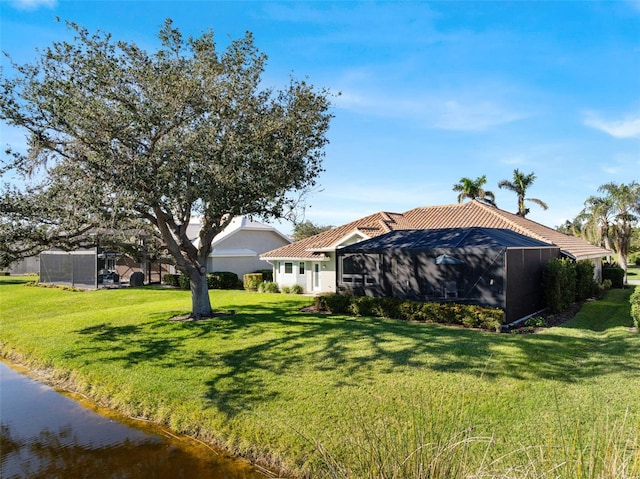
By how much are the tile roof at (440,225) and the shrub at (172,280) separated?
6808mm

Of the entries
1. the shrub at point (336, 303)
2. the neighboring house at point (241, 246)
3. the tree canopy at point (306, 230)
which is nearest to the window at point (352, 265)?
the shrub at point (336, 303)

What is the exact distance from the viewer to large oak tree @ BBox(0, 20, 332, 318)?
12.2 metres

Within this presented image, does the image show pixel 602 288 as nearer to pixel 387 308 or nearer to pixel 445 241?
pixel 445 241

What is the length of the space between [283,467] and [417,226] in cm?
2155

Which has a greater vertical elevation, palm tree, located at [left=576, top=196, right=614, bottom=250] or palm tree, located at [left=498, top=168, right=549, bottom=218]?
palm tree, located at [left=498, top=168, right=549, bottom=218]

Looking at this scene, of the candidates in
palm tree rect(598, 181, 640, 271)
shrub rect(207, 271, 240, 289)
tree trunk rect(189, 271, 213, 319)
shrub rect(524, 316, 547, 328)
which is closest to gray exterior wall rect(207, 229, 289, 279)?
shrub rect(207, 271, 240, 289)

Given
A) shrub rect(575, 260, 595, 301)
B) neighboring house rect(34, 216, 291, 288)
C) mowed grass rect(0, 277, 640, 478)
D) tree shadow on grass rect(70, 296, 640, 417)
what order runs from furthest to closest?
neighboring house rect(34, 216, 291, 288) < shrub rect(575, 260, 595, 301) < tree shadow on grass rect(70, 296, 640, 417) < mowed grass rect(0, 277, 640, 478)

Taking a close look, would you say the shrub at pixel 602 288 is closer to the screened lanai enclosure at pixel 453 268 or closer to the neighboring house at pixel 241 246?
the screened lanai enclosure at pixel 453 268

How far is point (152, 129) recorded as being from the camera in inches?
518

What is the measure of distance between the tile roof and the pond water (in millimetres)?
18768

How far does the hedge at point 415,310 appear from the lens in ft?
48.1

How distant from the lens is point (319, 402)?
8.34 m

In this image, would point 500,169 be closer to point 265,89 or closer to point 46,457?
point 265,89

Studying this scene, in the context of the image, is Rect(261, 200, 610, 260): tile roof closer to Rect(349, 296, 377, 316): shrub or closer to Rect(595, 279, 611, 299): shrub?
Rect(595, 279, 611, 299): shrub
